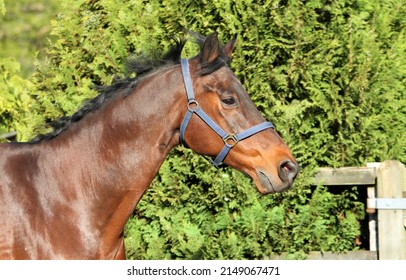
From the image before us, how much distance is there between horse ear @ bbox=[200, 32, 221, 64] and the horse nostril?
70cm

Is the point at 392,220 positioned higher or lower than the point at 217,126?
lower

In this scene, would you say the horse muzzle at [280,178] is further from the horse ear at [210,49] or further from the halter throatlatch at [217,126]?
the horse ear at [210,49]

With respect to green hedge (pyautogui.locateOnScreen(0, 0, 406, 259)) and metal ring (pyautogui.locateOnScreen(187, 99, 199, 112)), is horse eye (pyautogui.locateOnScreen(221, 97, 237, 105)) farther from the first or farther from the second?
green hedge (pyautogui.locateOnScreen(0, 0, 406, 259))

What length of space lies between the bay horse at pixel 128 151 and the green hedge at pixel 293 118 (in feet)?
5.38

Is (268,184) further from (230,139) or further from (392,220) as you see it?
(392,220)

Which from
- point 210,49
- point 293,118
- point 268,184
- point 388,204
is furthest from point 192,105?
point 388,204

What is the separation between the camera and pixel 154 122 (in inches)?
146

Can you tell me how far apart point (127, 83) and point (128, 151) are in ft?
1.38

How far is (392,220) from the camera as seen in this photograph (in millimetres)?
5008

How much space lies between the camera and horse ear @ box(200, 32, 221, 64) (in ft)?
12.3

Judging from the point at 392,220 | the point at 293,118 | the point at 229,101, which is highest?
the point at 229,101

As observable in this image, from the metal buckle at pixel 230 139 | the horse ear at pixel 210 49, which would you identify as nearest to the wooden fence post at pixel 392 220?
the metal buckle at pixel 230 139

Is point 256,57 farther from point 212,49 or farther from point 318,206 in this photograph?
point 212,49

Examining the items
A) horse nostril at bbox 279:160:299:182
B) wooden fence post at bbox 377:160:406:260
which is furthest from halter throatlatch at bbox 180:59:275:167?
wooden fence post at bbox 377:160:406:260
